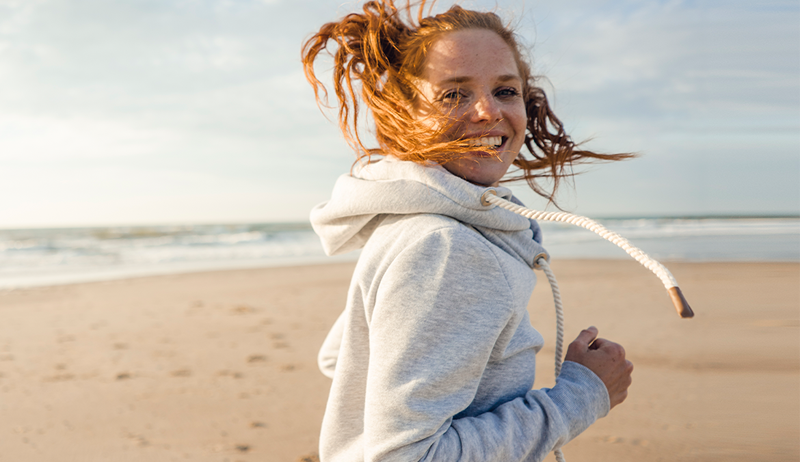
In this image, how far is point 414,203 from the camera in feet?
3.76

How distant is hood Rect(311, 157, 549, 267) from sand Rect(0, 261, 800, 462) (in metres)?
1.43

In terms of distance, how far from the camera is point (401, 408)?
989 millimetres

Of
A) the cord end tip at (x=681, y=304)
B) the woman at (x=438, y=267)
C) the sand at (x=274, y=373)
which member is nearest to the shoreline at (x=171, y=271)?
the sand at (x=274, y=373)

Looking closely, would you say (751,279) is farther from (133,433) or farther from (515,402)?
(133,433)

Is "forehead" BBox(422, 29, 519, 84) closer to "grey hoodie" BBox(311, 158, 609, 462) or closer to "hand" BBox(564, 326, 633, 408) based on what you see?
"grey hoodie" BBox(311, 158, 609, 462)

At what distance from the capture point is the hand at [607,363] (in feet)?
4.19

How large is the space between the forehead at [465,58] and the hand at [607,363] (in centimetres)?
74

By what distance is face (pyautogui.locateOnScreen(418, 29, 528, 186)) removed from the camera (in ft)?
4.27

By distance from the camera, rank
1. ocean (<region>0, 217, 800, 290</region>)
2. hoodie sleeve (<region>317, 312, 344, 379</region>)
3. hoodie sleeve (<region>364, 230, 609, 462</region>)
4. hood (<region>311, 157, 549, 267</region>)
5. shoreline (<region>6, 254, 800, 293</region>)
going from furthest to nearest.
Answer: shoreline (<region>6, 254, 800, 293</region>), ocean (<region>0, 217, 800, 290</region>), hoodie sleeve (<region>317, 312, 344, 379</region>), hood (<region>311, 157, 549, 267</region>), hoodie sleeve (<region>364, 230, 609, 462</region>)

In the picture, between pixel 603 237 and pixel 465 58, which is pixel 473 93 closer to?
pixel 465 58

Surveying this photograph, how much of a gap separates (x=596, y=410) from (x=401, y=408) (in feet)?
1.74

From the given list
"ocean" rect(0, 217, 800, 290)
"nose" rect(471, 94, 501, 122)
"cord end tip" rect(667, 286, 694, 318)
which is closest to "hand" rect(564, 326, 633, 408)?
"cord end tip" rect(667, 286, 694, 318)

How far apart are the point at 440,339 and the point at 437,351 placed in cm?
2

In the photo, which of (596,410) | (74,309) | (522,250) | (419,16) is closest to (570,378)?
(596,410)
